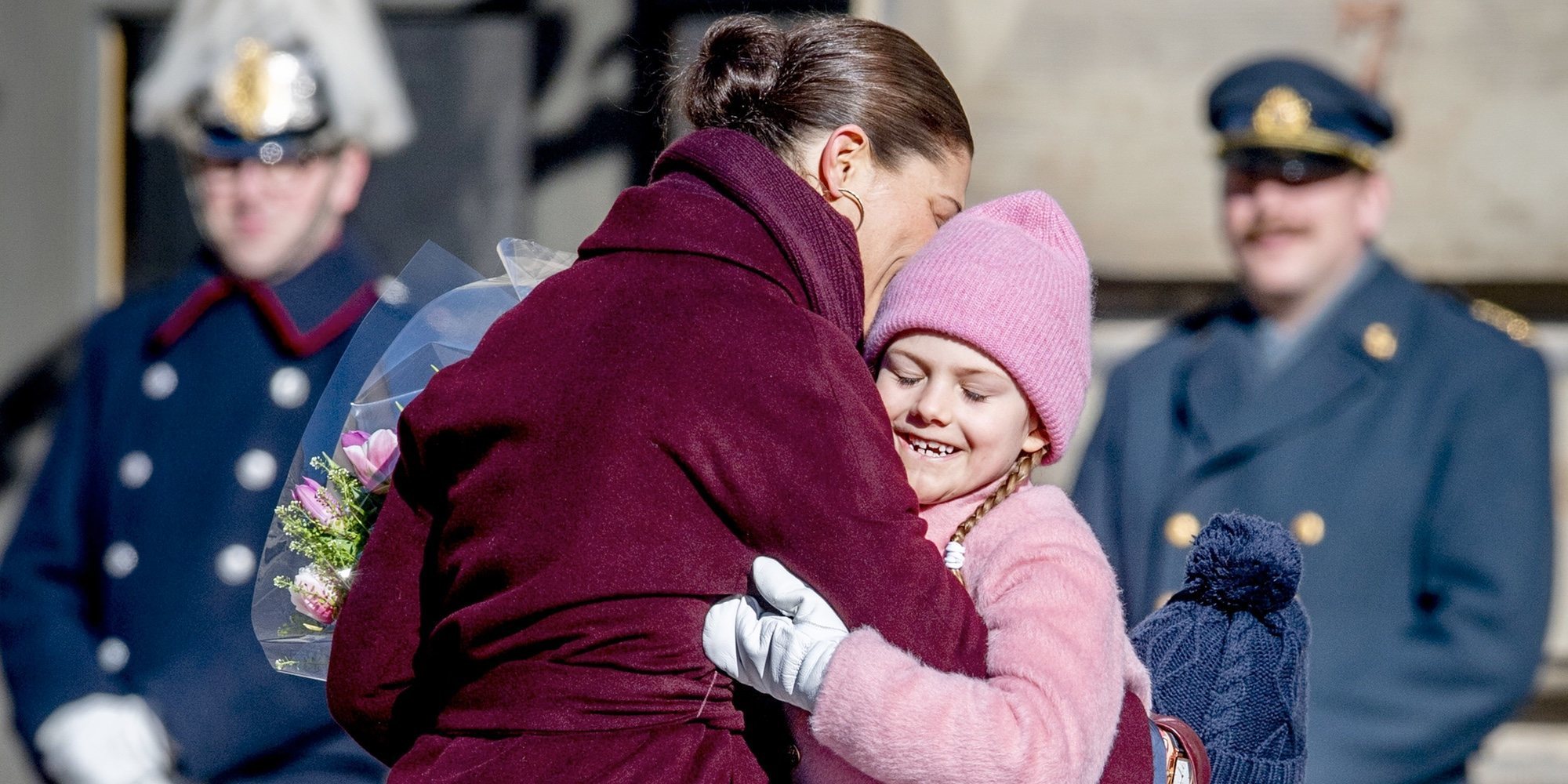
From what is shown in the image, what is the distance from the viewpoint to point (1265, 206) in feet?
11.0

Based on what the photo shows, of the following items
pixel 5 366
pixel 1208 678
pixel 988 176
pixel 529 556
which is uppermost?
pixel 529 556

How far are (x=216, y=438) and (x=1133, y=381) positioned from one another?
5.91ft

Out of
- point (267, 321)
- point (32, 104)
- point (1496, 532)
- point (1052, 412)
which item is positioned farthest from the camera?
point (32, 104)

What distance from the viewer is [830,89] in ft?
5.89

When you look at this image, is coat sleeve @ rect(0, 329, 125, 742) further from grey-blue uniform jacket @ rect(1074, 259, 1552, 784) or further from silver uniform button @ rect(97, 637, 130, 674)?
grey-blue uniform jacket @ rect(1074, 259, 1552, 784)

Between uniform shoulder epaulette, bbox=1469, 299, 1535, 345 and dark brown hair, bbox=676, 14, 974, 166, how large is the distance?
184cm

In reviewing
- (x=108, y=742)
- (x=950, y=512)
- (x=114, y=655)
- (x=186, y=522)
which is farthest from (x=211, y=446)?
(x=950, y=512)

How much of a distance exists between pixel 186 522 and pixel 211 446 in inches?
5.7

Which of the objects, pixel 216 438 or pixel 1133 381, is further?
pixel 1133 381

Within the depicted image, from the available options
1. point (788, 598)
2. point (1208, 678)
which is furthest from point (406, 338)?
point (1208, 678)

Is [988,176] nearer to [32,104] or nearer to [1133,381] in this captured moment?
[1133,381]

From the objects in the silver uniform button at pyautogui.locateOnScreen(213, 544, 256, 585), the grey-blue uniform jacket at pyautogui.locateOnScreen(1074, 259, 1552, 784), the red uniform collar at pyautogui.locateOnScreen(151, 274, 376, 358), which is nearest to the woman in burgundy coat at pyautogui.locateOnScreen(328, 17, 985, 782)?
the silver uniform button at pyautogui.locateOnScreen(213, 544, 256, 585)

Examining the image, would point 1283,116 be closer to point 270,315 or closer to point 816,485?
point 270,315

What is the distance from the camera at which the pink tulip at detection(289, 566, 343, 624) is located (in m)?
1.84
